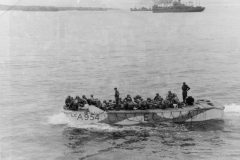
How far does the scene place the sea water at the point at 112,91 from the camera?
27.1 m

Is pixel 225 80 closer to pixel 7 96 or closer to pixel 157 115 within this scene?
pixel 157 115

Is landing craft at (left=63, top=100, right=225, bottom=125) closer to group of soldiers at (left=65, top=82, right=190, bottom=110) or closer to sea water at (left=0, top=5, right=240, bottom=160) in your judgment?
group of soldiers at (left=65, top=82, right=190, bottom=110)

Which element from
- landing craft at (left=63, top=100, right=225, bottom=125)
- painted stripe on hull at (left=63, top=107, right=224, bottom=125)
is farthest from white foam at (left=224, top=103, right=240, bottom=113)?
painted stripe on hull at (left=63, top=107, right=224, bottom=125)

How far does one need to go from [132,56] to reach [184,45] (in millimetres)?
21955

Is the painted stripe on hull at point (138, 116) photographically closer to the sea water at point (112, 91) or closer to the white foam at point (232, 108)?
the sea water at point (112, 91)

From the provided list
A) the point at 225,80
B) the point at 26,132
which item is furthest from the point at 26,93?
the point at 225,80

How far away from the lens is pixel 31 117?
118 ft

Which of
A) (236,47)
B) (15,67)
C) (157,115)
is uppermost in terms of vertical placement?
(236,47)

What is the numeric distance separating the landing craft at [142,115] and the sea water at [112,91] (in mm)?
561

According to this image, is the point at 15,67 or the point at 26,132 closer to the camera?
the point at 26,132

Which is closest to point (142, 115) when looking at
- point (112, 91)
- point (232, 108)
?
point (232, 108)

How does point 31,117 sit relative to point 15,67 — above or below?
below

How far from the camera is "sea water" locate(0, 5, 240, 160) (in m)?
27.1

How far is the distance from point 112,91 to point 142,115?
15780 mm
